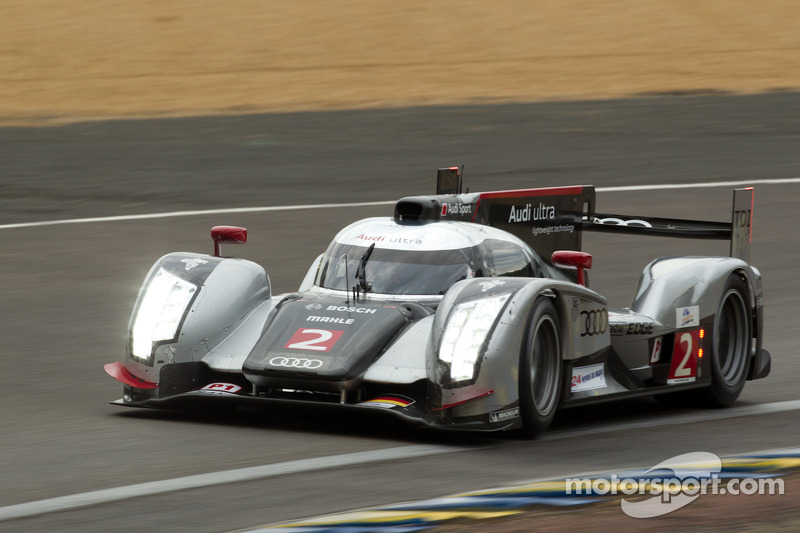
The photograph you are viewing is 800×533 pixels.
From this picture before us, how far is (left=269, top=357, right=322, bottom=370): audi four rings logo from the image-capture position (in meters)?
7.49

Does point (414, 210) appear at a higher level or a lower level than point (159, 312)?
higher

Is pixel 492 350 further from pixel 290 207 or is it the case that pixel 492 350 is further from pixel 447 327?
pixel 290 207

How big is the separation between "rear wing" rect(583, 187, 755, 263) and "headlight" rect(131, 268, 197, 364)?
331 centimetres

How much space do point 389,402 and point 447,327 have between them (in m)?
0.52

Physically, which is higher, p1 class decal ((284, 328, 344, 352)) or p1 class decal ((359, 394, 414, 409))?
p1 class decal ((284, 328, 344, 352))

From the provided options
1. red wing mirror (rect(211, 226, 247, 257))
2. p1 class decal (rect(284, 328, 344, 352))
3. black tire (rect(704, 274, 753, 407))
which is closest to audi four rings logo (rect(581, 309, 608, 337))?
black tire (rect(704, 274, 753, 407))

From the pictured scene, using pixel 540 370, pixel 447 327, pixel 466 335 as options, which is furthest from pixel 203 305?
pixel 540 370

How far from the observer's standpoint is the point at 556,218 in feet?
32.9

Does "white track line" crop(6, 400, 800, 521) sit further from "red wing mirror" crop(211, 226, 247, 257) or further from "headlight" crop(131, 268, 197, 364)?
"red wing mirror" crop(211, 226, 247, 257)

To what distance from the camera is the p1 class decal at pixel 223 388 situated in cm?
775

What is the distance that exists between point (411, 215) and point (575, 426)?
173 cm

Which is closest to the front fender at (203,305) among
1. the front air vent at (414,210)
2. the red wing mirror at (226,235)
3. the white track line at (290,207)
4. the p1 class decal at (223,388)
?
the p1 class decal at (223,388)

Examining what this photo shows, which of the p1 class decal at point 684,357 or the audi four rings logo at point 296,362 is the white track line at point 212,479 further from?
the p1 class decal at point 684,357

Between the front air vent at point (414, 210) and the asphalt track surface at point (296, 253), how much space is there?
4.74 feet
